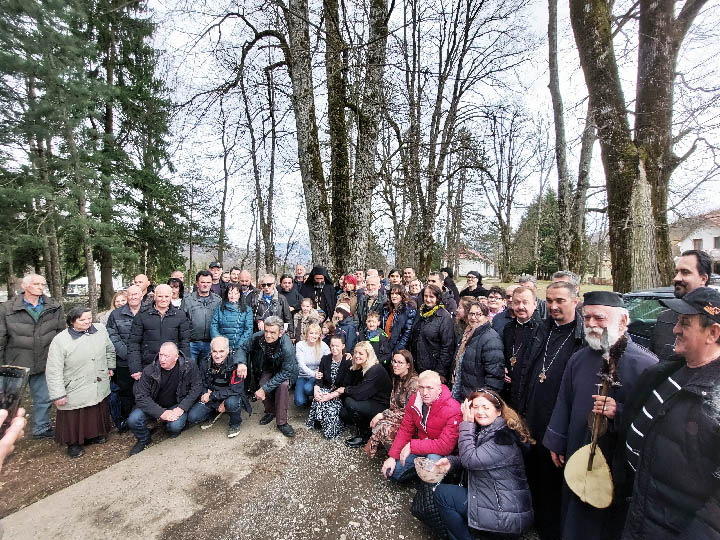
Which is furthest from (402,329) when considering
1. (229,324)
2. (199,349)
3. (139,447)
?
(139,447)

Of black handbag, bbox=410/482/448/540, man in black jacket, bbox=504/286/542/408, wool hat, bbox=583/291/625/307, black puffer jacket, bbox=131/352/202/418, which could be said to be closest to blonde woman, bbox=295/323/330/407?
black puffer jacket, bbox=131/352/202/418

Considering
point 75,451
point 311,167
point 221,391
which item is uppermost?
point 311,167

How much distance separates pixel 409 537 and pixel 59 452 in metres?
4.03

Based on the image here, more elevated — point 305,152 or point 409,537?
point 305,152

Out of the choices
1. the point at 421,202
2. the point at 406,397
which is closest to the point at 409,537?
the point at 406,397

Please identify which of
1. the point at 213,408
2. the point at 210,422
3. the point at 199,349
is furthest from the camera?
the point at 199,349

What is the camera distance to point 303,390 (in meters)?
4.55

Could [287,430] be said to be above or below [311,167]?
below

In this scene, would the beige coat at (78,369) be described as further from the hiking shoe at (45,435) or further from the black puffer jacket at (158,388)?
the hiking shoe at (45,435)

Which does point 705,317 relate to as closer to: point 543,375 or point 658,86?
point 543,375

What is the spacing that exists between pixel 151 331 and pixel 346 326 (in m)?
2.53

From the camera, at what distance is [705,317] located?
1.35 metres

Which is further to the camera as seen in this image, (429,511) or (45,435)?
(45,435)

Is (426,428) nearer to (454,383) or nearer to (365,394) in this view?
(454,383)
